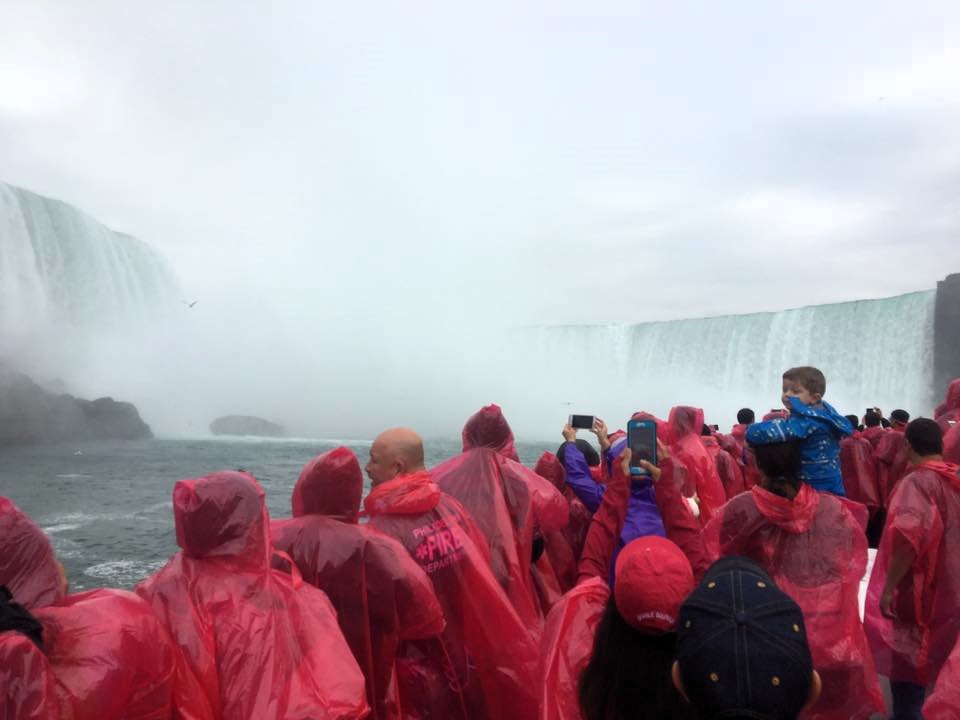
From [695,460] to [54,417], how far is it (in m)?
28.4

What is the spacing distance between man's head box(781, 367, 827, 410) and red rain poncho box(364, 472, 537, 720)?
1469 mm

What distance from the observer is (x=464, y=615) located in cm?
265

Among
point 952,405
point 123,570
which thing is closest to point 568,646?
point 952,405

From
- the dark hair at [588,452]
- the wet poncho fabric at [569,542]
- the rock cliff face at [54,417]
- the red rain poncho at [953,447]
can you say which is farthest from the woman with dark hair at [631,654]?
the rock cliff face at [54,417]

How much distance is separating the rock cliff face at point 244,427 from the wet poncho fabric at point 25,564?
34.8 metres

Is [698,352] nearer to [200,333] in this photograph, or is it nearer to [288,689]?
[200,333]

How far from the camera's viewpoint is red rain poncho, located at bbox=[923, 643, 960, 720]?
1.75m

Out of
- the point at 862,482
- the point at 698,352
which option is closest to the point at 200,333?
the point at 698,352

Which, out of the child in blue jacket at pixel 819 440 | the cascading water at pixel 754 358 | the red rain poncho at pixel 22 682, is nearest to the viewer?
the red rain poncho at pixel 22 682

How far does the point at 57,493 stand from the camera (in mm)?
14680

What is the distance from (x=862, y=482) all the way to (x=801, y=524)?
4458 millimetres

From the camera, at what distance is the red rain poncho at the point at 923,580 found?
2.68 metres

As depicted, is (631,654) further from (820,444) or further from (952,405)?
(952,405)

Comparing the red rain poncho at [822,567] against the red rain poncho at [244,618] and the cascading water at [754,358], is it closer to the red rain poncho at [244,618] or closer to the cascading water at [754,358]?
the red rain poncho at [244,618]
